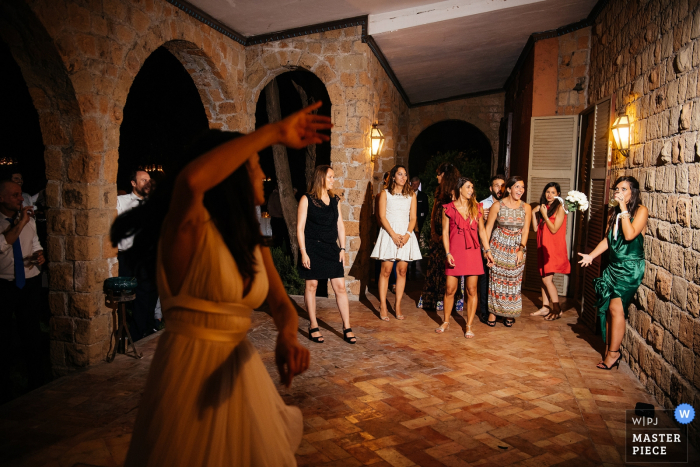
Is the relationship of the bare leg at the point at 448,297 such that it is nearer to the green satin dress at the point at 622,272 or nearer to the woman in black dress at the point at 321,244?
the woman in black dress at the point at 321,244

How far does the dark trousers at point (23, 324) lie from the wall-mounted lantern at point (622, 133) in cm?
596

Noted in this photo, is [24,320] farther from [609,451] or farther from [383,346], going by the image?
[609,451]

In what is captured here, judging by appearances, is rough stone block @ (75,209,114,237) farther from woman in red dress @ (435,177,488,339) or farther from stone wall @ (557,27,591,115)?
stone wall @ (557,27,591,115)

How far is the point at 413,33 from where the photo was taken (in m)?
6.96

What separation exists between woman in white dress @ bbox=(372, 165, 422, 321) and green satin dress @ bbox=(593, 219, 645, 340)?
214 centimetres

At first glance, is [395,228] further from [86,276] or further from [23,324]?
[23,324]

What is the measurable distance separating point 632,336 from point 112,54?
557cm

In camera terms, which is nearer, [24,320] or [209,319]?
[209,319]

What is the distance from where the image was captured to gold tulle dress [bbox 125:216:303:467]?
1.37 meters

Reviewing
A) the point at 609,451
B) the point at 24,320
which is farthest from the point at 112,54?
the point at 609,451

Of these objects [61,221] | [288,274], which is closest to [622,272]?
[61,221]

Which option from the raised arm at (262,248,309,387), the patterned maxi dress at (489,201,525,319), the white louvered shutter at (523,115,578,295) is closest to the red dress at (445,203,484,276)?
the patterned maxi dress at (489,201,525,319)

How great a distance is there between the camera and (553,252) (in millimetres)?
6062

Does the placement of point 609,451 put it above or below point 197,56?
below
